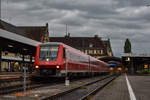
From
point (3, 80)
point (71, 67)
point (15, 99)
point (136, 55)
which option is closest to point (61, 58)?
point (71, 67)

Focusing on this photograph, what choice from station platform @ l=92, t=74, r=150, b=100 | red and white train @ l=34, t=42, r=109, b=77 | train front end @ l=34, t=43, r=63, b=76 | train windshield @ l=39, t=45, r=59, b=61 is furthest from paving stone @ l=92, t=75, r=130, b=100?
train windshield @ l=39, t=45, r=59, b=61

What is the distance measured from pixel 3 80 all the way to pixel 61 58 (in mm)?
4696

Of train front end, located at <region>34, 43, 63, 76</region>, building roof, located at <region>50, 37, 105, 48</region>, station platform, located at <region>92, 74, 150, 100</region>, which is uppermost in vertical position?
building roof, located at <region>50, 37, 105, 48</region>

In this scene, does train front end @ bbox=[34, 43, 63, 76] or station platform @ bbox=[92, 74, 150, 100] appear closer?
station platform @ bbox=[92, 74, 150, 100]

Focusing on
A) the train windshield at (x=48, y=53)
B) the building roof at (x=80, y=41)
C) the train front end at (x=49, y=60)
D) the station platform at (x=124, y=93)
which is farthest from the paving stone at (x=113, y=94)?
the building roof at (x=80, y=41)

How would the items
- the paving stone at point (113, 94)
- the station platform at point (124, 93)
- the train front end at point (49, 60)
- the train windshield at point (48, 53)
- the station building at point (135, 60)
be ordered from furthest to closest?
1. the station building at point (135, 60)
2. the train windshield at point (48, 53)
3. the train front end at point (49, 60)
4. the station platform at point (124, 93)
5. the paving stone at point (113, 94)

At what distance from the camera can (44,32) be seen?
8812cm

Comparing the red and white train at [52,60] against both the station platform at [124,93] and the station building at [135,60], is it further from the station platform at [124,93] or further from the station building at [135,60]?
the station building at [135,60]

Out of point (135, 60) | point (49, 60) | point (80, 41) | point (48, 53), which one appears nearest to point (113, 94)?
point (49, 60)

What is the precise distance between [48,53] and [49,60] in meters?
0.74

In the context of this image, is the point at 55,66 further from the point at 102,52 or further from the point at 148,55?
the point at 102,52

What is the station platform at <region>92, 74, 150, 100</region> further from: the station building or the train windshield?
the station building

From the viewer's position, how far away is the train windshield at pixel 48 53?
73.4 ft

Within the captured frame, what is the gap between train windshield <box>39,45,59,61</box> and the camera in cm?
2238
